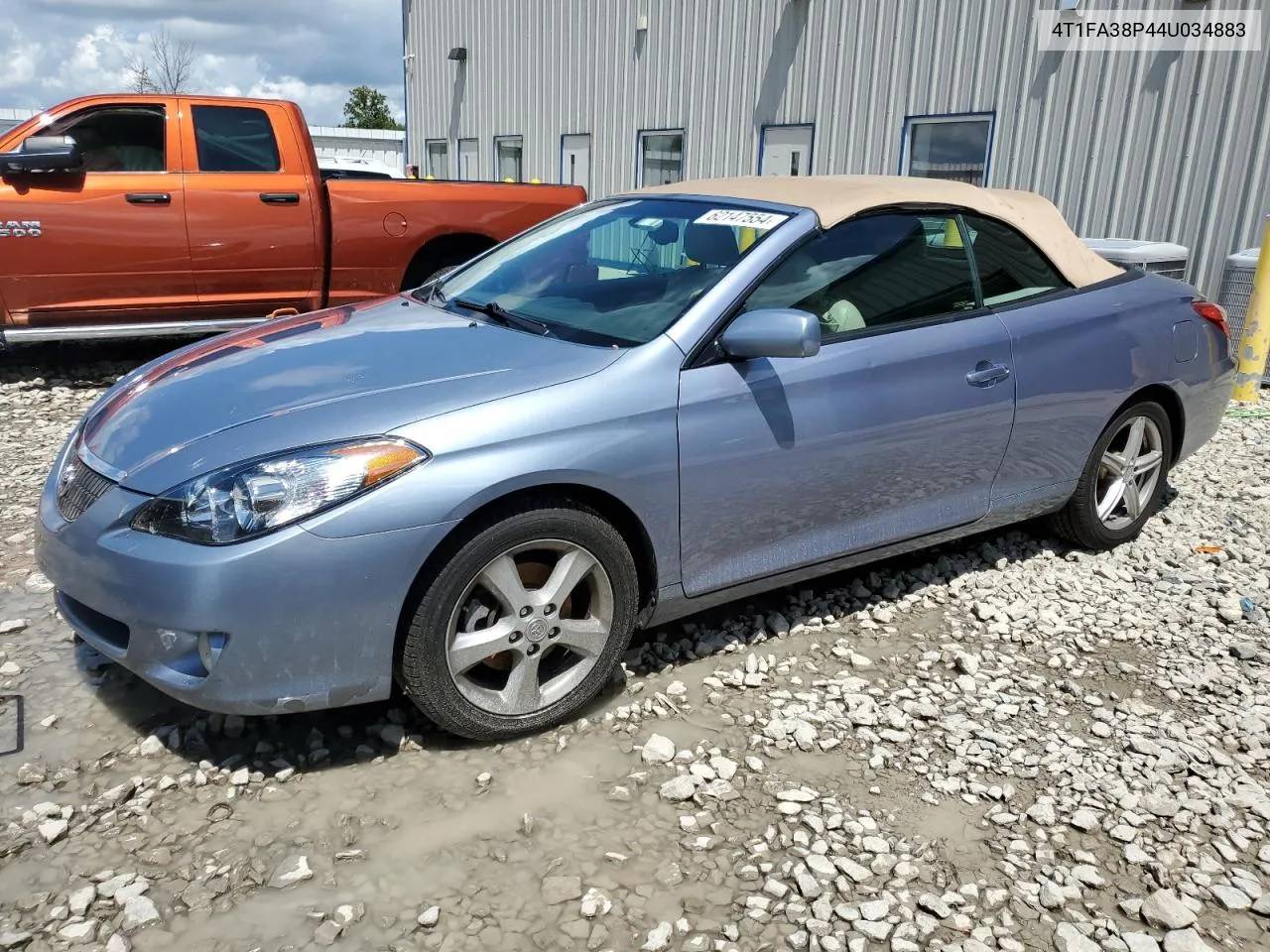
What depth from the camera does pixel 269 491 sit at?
2.49 metres

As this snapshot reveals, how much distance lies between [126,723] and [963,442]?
2947mm

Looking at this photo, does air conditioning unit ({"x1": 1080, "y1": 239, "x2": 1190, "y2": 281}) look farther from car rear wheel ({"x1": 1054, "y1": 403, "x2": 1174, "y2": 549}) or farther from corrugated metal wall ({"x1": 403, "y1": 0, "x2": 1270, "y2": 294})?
car rear wheel ({"x1": 1054, "y1": 403, "x2": 1174, "y2": 549})

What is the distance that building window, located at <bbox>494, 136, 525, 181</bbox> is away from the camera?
56.3ft

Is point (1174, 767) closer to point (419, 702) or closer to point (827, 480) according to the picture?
point (827, 480)

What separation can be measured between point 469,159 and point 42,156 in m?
13.2

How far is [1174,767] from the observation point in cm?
296

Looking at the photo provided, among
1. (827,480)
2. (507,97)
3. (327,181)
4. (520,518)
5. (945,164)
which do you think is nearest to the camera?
(520,518)

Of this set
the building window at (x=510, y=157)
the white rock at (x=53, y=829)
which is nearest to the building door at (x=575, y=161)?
the building window at (x=510, y=157)

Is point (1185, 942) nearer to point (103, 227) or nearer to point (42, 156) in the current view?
point (103, 227)

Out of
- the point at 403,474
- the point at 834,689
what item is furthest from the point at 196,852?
the point at 834,689

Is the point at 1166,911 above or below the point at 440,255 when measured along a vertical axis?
below

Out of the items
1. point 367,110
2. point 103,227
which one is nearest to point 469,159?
point 103,227

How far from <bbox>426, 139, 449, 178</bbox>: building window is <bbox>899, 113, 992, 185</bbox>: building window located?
11.6 m

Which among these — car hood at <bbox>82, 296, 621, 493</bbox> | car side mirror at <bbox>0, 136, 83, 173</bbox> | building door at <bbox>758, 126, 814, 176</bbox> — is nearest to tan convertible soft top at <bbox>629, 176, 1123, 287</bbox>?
car hood at <bbox>82, 296, 621, 493</bbox>
